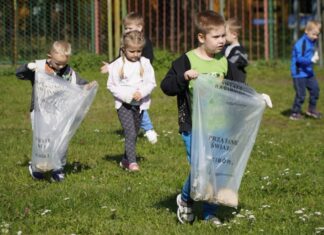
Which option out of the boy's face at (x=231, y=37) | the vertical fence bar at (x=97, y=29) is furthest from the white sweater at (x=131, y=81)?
the vertical fence bar at (x=97, y=29)

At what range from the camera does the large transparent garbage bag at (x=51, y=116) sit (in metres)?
6.59

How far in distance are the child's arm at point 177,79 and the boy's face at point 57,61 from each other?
1907mm

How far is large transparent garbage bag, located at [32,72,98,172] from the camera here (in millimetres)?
6586

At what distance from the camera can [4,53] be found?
16.2m

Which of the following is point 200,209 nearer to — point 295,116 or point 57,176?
point 57,176

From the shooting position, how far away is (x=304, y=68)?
11.6 metres

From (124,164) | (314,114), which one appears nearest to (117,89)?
(124,164)

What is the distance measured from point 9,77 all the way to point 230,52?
6.96 metres

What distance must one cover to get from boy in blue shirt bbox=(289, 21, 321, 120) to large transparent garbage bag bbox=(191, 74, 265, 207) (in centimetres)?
672

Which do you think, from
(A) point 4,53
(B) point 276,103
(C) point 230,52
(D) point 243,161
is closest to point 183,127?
(D) point 243,161

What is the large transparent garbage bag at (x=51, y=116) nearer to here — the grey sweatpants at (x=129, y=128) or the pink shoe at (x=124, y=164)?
the grey sweatpants at (x=129, y=128)

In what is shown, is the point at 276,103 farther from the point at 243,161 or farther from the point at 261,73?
the point at 243,161

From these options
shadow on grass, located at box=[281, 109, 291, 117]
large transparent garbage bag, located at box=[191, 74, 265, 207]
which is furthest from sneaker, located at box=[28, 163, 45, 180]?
shadow on grass, located at box=[281, 109, 291, 117]

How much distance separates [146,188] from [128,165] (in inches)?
37.7
